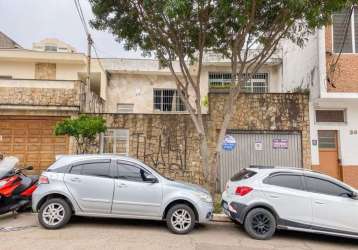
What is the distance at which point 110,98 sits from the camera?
17578 mm

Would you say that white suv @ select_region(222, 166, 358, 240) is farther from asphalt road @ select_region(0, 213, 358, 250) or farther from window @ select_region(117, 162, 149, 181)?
window @ select_region(117, 162, 149, 181)

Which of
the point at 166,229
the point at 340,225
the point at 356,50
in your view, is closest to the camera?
the point at 340,225

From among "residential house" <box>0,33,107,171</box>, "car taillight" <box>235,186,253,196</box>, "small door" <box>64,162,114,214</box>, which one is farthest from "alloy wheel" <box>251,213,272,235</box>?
"residential house" <box>0,33,107,171</box>

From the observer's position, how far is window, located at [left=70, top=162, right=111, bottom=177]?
7.20 meters

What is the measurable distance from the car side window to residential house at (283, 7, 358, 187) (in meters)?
5.67

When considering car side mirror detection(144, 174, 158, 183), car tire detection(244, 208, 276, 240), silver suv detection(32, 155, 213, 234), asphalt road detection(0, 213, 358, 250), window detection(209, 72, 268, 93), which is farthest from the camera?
window detection(209, 72, 268, 93)

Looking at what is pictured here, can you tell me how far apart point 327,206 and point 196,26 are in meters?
6.56

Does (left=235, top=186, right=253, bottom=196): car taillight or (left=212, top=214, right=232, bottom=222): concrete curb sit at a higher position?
(left=235, top=186, right=253, bottom=196): car taillight

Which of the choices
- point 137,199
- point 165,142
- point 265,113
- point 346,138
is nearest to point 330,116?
point 346,138

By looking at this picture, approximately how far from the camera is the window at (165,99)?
57.6 ft

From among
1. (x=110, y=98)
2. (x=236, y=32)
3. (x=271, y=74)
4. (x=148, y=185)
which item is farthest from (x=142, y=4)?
(x=271, y=74)

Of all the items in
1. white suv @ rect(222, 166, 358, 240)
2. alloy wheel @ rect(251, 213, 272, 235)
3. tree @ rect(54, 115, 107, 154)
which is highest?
tree @ rect(54, 115, 107, 154)

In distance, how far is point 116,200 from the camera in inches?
275

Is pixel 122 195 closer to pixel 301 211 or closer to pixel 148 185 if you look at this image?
pixel 148 185
